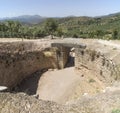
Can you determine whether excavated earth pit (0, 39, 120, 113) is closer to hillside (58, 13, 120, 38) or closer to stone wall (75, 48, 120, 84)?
stone wall (75, 48, 120, 84)

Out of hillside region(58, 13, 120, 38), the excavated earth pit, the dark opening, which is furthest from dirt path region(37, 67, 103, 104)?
hillside region(58, 13, 120, 38)

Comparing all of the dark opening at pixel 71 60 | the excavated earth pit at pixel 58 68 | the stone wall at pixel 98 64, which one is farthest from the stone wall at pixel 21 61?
the stone wall at pixel 98 64

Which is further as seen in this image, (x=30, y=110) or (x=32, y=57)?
(x=32, y=57)

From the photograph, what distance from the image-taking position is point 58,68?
1268 inches

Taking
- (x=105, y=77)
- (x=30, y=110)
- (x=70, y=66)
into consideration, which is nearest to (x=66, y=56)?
(x=70, y=66)

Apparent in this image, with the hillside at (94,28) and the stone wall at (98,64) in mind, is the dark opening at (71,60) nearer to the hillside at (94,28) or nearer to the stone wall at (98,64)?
the stone wall at (98,64)

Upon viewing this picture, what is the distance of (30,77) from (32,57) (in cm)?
216

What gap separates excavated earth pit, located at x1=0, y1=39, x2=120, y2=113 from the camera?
2472cm

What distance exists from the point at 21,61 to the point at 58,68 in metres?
4.10

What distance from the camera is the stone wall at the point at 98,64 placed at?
875 inches

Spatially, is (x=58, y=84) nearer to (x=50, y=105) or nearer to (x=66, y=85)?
(x=66, y=85)

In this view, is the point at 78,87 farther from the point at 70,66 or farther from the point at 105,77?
the point at 70,66

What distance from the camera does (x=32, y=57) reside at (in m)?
31.9

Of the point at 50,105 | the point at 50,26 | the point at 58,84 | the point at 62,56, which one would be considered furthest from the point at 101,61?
the point at 50,26
